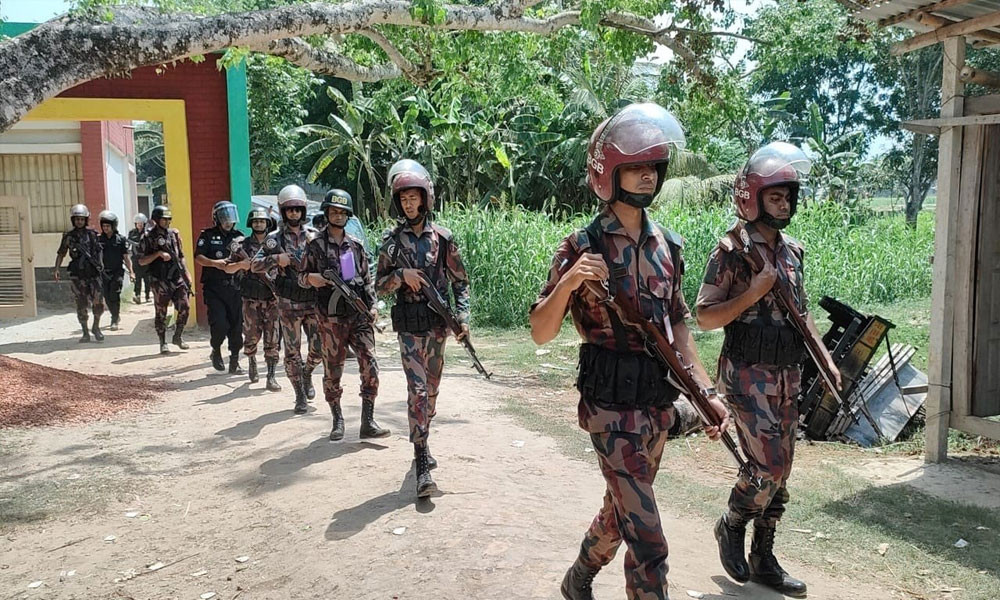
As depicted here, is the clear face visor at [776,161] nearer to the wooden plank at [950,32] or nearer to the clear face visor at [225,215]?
the wooden plank at [950,32]

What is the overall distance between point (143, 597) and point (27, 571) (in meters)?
0.87

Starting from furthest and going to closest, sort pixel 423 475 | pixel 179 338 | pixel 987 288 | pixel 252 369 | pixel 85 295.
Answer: pixel 85 295 < pixel 179 338 < pixel 252 369 < pixel 987 288 < pixel 423 475

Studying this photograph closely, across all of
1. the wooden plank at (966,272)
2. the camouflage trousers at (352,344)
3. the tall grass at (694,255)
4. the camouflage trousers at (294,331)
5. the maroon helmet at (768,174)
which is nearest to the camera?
the maroon helmet at (768,174)

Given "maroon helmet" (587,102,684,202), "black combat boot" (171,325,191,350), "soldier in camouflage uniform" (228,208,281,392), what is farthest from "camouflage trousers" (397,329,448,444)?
"black combat boot" (171,325,191,350)

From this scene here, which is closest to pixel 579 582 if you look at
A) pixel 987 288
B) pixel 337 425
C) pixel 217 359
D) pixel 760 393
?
pixel 760 393

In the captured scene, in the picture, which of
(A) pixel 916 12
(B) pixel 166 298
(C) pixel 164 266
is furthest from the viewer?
(B) pixel 166 298

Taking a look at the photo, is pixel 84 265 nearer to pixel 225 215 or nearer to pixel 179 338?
pixel 179 338

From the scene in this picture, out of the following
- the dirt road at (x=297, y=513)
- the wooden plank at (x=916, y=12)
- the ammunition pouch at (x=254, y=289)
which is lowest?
the dirt road at (x=297, y=513)

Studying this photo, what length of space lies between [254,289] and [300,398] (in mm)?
1839

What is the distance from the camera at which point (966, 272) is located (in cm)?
663

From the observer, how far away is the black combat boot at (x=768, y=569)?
167 inches

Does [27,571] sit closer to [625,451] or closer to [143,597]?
[143,597]

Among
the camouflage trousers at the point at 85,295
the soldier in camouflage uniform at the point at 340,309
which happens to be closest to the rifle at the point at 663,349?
the soldier in camouflage uniform at the point at 340,309

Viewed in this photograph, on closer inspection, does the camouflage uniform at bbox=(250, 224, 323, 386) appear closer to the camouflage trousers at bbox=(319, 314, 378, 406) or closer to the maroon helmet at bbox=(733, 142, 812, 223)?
the camouflage trousers at bbox=(319, 314, 378, 406)
